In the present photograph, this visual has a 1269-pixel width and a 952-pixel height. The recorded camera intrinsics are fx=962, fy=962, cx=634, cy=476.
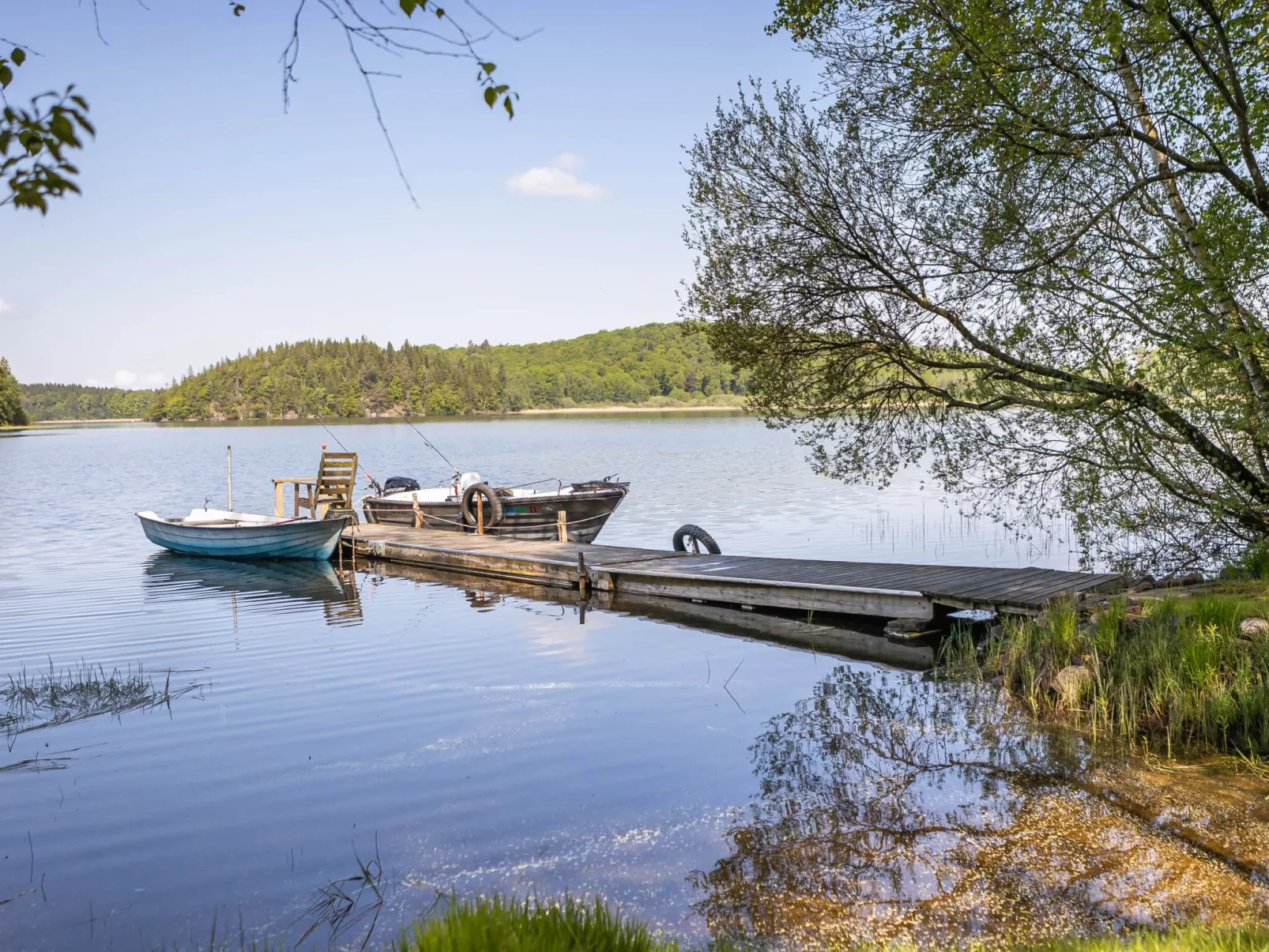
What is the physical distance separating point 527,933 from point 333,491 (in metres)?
19.7

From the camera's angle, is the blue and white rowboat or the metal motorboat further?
the metal motorboat

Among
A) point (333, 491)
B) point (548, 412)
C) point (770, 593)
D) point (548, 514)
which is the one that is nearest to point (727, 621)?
point (770, 593)

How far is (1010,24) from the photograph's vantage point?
912cm

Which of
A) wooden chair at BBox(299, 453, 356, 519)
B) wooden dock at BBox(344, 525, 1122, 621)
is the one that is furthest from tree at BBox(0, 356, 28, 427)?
wooden dock at BBox(344, 525, 1122, 621)

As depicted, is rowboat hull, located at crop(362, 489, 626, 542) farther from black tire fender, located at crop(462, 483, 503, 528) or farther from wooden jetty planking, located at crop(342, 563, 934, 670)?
wooden jetty planking, located at crop(342, 563, 934, 670)

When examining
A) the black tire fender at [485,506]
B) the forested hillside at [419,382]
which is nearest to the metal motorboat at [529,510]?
the black tire fender at [485,506]

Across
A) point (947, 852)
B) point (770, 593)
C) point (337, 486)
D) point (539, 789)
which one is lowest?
point (539, 789)

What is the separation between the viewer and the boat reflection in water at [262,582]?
15.8 metres

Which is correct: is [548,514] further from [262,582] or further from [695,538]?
[262,582]

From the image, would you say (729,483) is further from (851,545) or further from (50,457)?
(50,457)

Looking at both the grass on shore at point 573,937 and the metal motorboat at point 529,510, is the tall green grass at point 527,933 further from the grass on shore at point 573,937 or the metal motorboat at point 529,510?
the metal motorboat at point 529,510

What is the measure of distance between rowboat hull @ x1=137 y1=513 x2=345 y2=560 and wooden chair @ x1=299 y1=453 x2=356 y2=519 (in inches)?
35.2

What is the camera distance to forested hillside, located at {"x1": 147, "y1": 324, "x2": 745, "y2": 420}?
14400cm

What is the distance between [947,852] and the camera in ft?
17.7
